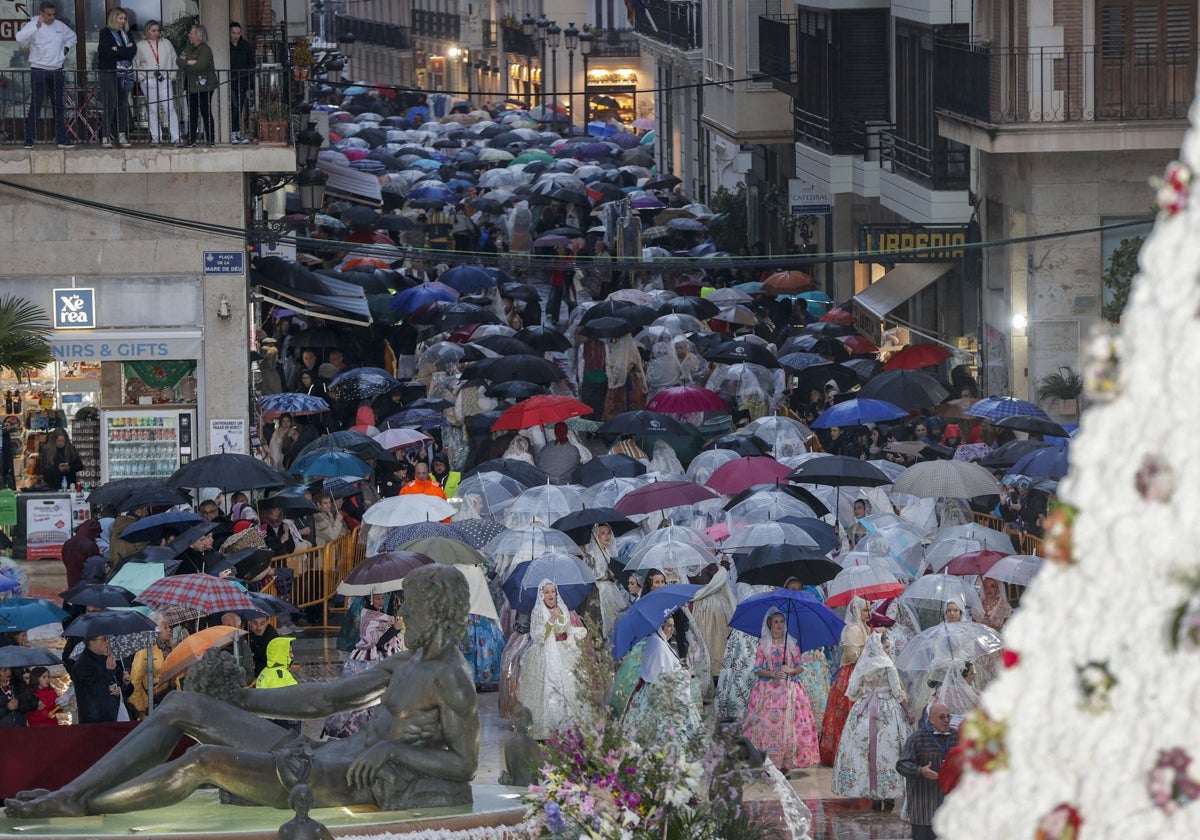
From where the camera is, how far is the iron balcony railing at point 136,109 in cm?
2475

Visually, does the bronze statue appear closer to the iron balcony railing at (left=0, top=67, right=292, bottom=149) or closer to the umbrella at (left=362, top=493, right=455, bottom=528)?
the umbrella at (left=362, top=493, right=455, bottom=528)

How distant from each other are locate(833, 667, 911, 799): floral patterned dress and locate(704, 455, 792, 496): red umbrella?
18.5ft

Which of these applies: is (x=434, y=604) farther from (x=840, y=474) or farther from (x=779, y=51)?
(x=779, y=51)

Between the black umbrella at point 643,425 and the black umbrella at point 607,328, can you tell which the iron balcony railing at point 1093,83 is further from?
the black umbrella at point 643,425

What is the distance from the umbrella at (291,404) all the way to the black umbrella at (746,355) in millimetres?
5366

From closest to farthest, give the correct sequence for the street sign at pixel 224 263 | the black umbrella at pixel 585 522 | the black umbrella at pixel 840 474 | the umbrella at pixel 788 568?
the umbrella at pixel 788 568, the black umbrella at pixel 585 522, the black umbrella at pixel 840 474, the street sign at pixel 224 263

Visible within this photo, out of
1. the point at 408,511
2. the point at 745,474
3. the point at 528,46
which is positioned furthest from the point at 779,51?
the point at 528,46

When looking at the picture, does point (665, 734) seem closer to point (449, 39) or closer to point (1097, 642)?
point (1097, 642)

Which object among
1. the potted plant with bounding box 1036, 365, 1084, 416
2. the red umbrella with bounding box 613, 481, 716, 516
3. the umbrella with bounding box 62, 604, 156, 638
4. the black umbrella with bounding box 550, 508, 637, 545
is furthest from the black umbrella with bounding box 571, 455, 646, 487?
the potted plant with bounding box 1036, 365, 1084, 416

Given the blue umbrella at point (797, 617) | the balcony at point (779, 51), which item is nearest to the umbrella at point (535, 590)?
the blue umbrella at point (797, 617)

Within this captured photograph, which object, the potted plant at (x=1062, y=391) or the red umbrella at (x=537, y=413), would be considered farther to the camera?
the potted plant at (x=1062, y=391)

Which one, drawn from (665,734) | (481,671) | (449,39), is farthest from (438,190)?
(449,39)

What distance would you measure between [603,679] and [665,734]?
502 centimetres

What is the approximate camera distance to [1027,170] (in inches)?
1133
